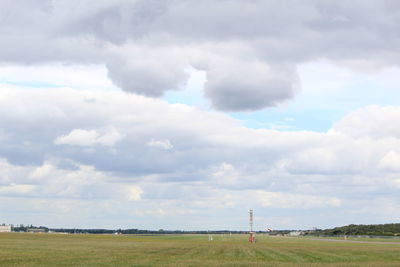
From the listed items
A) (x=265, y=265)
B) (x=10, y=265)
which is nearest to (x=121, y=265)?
(x=10, y=265)

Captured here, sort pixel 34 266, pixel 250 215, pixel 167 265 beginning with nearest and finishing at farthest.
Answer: pixel 34 266
pixel 167 265
pixel 250 215

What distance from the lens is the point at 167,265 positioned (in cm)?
5025

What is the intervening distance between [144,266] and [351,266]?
19.5 metres

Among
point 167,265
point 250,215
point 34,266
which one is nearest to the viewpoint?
point 34,266

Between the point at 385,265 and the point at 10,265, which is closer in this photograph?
the point at 10,265

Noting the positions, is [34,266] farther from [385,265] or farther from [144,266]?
[385,265]

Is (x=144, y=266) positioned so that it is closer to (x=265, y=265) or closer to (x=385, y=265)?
(x=265, y=265)

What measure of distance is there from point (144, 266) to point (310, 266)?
50.8 ft

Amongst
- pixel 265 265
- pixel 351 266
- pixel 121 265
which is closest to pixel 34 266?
pixel 121 265

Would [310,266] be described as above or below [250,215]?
below

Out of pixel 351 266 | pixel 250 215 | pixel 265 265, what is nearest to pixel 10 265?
pixel 265 265

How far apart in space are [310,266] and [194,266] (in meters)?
11.2

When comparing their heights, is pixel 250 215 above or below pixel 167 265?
above

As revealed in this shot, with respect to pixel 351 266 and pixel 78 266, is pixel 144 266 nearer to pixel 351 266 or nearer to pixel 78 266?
pixel 78 266
